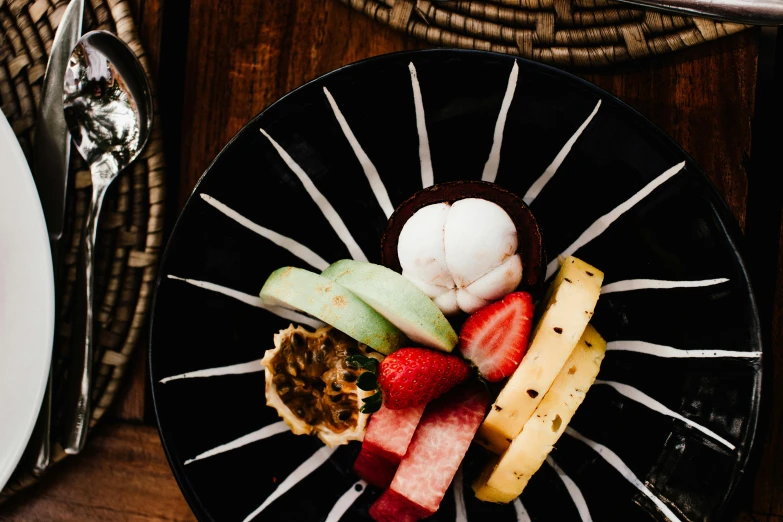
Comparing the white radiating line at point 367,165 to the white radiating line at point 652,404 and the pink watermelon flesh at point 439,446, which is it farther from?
the white radiating line at point 652,404

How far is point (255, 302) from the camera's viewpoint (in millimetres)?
958

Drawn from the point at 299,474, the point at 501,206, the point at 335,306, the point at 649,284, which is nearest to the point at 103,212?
the point at 335,306

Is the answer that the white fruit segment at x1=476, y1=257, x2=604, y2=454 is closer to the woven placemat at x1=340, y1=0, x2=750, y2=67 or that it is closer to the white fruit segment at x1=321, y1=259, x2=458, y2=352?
the white fruit segment at x1=321, y1=259, x2=458, y2=352

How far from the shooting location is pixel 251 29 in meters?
0.97

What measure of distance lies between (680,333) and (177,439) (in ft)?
2.63

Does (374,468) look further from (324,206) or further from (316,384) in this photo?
(324,206)

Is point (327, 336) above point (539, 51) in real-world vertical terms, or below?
below

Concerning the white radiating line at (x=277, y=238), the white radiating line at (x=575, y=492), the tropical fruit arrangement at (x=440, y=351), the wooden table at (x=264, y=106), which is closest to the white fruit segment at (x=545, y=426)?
the tropical fruit arrangement at (x=440, y=351)

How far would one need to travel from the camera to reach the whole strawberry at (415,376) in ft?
2.64

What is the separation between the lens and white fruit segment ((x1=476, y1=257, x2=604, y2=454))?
80 centimetres

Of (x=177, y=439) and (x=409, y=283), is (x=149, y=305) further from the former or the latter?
(x=409, y=283)

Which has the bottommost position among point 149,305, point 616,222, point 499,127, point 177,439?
point 177,439

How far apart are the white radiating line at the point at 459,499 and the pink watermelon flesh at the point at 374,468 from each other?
115 millimetres

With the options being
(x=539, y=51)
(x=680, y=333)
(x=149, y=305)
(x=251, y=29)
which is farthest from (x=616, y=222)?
(x=149, y=305)
